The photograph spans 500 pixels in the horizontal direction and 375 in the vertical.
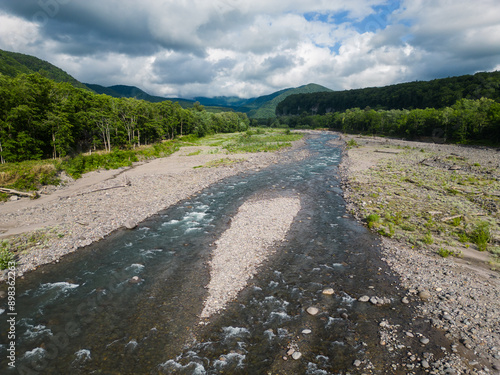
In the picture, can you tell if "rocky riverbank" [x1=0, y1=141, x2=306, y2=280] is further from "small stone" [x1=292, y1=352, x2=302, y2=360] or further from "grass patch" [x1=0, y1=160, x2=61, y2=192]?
"small stone" [x1=292, y1=352, x2=302, y2=360]

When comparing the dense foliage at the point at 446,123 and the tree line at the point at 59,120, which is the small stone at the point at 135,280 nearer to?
the tree line at the point at 59,120

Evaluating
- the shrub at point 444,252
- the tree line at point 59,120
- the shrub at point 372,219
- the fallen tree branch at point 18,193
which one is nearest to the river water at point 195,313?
the shrub at point 372,219

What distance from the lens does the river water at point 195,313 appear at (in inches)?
329

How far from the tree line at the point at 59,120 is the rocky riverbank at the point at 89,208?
33.8 feet

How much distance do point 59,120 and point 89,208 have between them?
26.1 metres

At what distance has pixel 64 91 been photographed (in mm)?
40125

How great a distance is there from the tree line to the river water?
31.0 metres

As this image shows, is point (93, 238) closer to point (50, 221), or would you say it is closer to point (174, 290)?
point (50, 221)

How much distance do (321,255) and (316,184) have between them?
17.9 metres

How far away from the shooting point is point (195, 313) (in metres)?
10.6

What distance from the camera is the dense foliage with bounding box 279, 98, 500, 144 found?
6512 cm

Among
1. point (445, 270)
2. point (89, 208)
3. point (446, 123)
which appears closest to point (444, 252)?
point (445, 270)

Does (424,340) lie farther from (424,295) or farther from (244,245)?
(244,245)

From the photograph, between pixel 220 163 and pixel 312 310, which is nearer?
pixel 312 310
